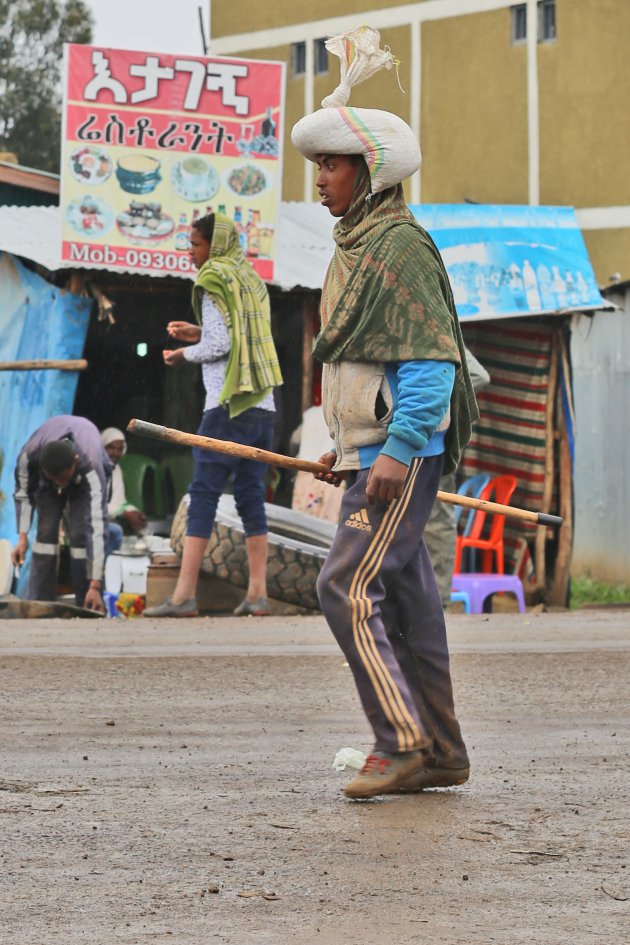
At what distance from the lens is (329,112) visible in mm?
4949

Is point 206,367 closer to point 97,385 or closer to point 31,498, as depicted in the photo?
point 31,498

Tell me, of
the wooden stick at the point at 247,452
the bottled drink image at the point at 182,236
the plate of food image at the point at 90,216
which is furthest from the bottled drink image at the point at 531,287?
the wooden stick at the point at 247,452

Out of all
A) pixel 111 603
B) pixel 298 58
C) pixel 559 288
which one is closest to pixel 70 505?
pixel 111 603

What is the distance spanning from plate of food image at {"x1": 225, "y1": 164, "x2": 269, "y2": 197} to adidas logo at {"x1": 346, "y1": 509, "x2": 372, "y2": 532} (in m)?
9.42

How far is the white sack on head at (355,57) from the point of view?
5.16 metres

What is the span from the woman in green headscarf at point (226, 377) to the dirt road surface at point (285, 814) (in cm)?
209

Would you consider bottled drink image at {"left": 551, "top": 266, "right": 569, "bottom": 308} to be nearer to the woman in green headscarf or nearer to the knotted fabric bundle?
the woman in green headscarf

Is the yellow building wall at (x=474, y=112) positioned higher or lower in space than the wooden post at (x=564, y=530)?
higher

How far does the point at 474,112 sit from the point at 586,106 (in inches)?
94.5

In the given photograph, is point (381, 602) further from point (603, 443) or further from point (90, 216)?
point (603, 443)

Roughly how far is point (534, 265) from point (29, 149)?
3904cm

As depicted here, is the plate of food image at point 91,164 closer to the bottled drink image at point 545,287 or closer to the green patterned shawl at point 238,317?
the green patterned shawl at point 238,317

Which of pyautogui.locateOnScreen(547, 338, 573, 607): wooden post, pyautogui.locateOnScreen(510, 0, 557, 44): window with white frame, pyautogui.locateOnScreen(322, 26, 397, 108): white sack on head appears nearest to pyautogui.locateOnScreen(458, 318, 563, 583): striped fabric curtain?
pyautogui.locateOnScreen(547, 338, 573, 607): wooden post

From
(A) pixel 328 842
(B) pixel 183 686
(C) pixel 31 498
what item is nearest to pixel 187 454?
(C) pixel 31 498
